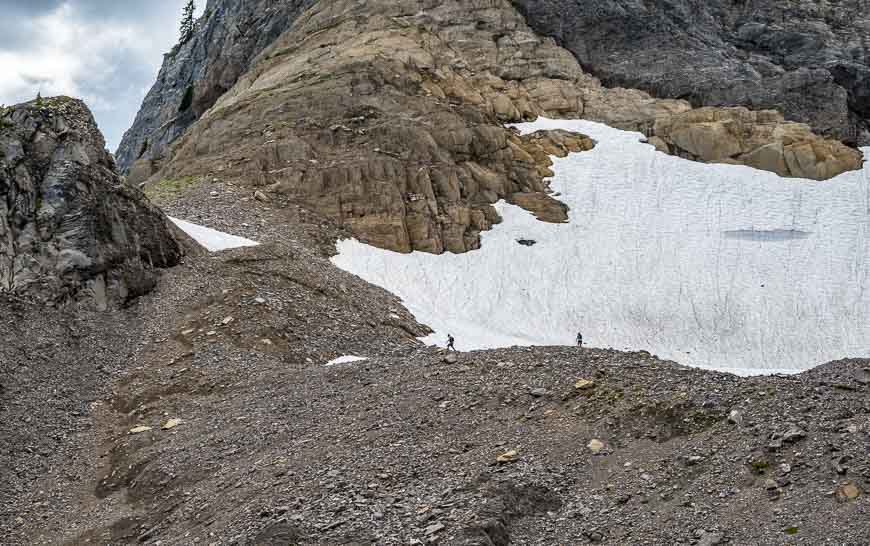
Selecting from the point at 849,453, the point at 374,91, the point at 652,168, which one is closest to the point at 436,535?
the point at 849,453

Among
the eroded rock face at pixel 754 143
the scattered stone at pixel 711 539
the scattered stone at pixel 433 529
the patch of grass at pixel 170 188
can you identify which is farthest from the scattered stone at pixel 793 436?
the eroded rock face at pixel 754 143

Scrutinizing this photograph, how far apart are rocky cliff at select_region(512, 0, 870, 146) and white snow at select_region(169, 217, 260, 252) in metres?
40.1

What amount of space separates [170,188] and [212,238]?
31.2ft

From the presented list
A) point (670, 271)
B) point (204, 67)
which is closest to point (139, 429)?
point (670, 271)

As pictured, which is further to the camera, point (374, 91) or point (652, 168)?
point (652, 168)

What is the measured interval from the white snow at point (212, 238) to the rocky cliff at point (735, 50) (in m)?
40.1

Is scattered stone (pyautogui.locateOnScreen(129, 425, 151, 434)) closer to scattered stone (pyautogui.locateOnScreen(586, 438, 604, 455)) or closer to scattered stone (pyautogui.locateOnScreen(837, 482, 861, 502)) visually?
scattered stone (pyautogui.locateOnScreen(586, 438, 604, 455))

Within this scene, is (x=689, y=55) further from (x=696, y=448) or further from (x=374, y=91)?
(x=696, y=448)

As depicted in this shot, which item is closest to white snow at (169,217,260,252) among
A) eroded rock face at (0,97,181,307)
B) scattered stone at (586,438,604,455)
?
eroded rock face at (0,97,181,307)

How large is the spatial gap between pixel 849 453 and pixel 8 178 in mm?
22831

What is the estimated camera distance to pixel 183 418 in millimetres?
18359

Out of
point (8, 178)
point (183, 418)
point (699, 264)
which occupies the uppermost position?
point (8, 178)

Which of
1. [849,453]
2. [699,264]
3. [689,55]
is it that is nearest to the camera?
[849,453]

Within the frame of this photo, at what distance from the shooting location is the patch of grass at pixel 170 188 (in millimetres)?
37688
